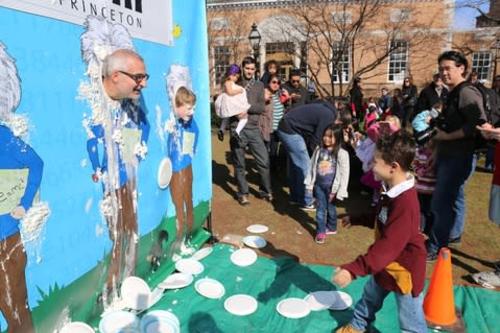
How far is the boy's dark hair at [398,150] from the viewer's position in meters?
2.20

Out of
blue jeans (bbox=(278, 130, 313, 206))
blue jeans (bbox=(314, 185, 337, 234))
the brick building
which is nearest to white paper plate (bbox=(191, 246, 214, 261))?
blue jeans (bbox=(314, 185, 337, 234))

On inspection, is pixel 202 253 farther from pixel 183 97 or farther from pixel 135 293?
pixel 183 97

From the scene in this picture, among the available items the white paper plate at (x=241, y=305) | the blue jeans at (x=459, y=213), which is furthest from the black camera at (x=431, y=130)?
the white paper plate at (x=241, y=305)

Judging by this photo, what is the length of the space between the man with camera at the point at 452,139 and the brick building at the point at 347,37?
1115 cm

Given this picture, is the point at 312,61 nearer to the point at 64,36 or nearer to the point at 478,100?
the point at 478,100

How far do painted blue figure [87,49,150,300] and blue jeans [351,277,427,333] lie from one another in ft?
5.38

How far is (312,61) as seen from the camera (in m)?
20.1

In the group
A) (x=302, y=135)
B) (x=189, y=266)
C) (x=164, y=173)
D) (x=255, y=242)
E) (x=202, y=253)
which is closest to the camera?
(x=164, y=173)

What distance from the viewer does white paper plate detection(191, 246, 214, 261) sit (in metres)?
3.79

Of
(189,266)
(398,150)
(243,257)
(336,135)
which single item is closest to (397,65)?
(336,135)

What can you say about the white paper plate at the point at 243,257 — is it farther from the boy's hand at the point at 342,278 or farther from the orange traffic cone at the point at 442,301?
the boy's hand at the point at 342,278

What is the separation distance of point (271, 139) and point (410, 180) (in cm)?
463

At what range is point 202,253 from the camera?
152 inches

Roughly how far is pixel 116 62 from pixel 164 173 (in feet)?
3.57
